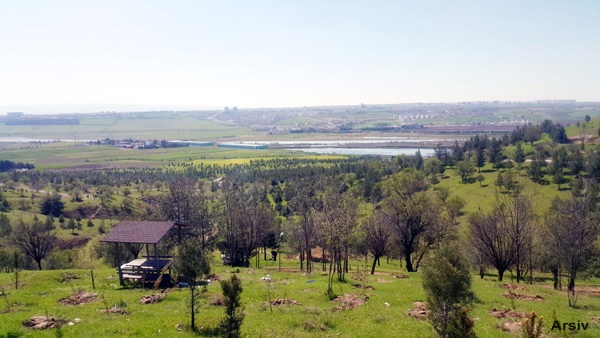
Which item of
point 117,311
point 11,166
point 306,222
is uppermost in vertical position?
point 306,222

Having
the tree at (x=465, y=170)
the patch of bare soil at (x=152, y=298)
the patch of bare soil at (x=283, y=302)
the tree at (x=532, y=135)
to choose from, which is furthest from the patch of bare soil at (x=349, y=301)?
the tree at (x=532, y=135)

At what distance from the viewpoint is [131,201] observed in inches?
3824

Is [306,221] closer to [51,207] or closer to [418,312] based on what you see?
[418,312]

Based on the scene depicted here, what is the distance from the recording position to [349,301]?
2309 centimetres

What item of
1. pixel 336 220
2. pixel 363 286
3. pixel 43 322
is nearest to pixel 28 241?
pixel 43 322

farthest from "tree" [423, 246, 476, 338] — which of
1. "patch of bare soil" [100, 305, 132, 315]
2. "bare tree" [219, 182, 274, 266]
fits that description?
"bare tree" [219, 182, 274, 266]

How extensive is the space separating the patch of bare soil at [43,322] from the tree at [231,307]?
8.05 metres

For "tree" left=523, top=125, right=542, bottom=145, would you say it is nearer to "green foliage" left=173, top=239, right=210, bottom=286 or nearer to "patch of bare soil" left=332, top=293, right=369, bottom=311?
"patch of bare soil" left=332, top=293, right=369, bottom=311

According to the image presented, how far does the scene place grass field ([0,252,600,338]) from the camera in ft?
57.6

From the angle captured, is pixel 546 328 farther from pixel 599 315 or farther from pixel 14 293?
pixel 14 293

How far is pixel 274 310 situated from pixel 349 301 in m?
4.99

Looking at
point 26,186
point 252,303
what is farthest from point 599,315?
point 26,186

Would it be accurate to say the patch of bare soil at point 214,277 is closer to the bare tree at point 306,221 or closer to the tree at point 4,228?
the bare tree at point 306,221

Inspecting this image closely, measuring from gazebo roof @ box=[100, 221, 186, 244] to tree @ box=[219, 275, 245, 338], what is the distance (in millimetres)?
13688
